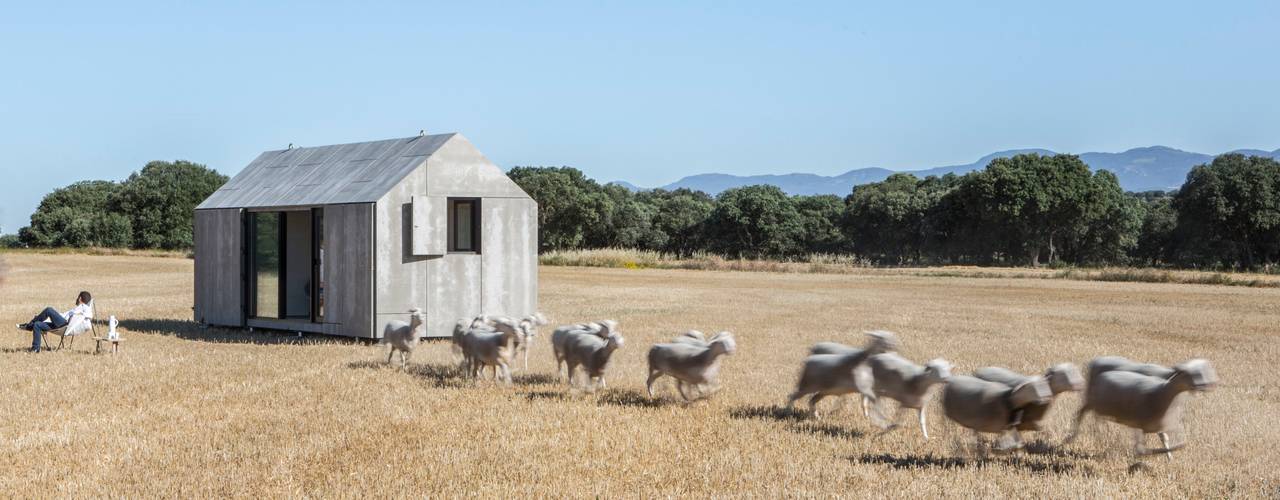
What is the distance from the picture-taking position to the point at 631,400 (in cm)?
1266

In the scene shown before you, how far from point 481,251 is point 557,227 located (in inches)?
2586

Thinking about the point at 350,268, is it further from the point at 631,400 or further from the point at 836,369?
the point at 836,369

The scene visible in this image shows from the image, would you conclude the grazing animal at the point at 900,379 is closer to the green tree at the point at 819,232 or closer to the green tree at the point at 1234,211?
the green tree at the point at 1234,211

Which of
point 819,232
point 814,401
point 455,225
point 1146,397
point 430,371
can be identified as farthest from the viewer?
point 819,232

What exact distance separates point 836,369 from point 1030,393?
2371 mm

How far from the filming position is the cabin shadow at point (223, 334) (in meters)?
20.0

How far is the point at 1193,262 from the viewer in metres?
63.8

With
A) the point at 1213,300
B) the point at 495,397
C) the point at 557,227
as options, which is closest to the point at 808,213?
the point at 557,227

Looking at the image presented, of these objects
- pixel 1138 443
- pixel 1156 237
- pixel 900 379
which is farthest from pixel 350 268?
pixel 1156 237

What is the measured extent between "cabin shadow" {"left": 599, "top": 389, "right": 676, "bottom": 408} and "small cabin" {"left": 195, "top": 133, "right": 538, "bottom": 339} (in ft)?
25.8

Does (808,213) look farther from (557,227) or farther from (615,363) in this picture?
(615,363)

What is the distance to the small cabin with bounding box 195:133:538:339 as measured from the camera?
19.8m

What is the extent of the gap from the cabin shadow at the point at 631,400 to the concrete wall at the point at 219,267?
12.1 meters

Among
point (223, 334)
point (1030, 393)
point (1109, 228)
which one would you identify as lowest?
point (223, 334)
